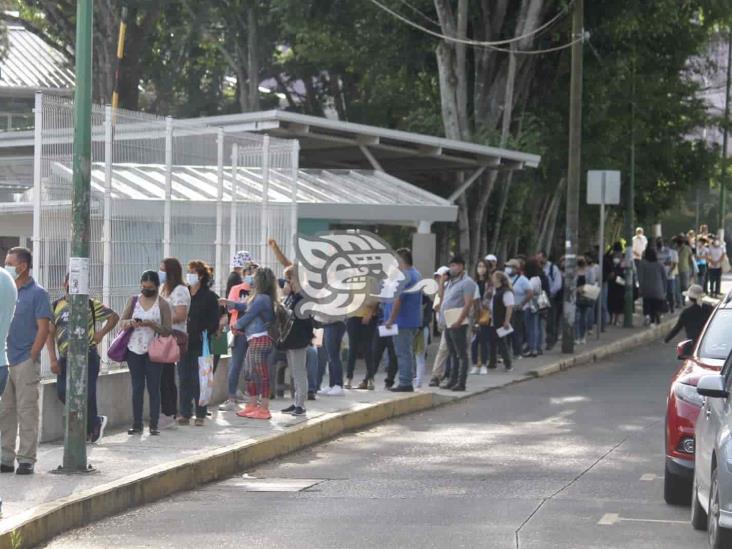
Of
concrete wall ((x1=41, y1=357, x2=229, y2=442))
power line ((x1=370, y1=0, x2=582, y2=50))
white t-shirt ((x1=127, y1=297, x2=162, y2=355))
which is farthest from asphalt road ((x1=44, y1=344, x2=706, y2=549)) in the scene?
power line ((x1=370, y1=0, x2=582, y2=50))

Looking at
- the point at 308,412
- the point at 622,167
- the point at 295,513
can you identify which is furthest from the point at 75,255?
the point at 622,167

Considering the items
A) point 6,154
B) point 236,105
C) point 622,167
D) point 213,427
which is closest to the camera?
point 213,427

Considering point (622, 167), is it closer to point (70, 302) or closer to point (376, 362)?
point (376, 362)

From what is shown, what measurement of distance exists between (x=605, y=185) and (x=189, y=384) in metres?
16.1

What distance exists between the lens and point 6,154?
24.8 m

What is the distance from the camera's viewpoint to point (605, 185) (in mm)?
29828

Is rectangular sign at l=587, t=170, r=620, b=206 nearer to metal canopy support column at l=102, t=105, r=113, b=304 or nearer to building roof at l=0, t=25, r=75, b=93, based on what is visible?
metal canopy support column at l=102, t=105, r=113, b=304

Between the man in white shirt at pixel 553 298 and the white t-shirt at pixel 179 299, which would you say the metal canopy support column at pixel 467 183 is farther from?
the white t-shirt at pixel 179 299

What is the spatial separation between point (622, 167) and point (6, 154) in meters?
18.6

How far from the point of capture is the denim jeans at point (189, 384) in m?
15.2

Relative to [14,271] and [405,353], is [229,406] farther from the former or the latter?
[14,271]

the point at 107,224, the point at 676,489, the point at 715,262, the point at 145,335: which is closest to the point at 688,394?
the point at 676,489

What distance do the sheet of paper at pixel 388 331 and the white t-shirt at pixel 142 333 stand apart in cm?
545

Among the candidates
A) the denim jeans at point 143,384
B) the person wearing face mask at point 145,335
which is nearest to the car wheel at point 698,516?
the person wearing face mask at point 145,335
